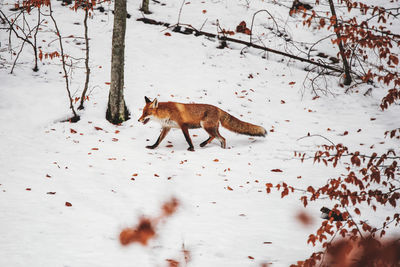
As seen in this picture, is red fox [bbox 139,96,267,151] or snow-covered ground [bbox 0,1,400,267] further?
red fox [bbox 139,96,267,151]

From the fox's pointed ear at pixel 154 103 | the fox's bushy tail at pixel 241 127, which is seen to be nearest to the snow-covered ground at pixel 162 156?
the fox's bushy tail at pixel 241 127

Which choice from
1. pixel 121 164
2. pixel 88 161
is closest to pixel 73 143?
pixel 88 161

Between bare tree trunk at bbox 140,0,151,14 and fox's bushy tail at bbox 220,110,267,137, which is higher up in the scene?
bare tree trunk at bbox 140,0,151,14

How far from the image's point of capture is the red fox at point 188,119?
7.27 m

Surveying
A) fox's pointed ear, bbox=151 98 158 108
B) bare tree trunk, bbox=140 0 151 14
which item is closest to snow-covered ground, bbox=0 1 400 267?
fox's pointed ear, bbox=151 98 158 108

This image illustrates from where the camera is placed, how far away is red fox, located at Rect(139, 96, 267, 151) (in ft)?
23.9

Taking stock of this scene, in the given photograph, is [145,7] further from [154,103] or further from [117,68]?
[154,103]

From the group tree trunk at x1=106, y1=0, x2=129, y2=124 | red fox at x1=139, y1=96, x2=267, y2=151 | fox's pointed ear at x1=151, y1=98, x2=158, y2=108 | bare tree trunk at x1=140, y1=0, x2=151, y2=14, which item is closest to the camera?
fox's pointed ear at x1=151, y1=98, x2=158, y2=108

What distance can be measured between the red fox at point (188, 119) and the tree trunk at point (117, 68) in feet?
3.42

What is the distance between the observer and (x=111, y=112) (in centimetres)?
798

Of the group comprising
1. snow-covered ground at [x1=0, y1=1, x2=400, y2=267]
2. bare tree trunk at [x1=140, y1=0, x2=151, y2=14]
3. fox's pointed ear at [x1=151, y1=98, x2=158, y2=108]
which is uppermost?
bare tree trunk at [x1=140, y1=0, x2=151, y2=14]

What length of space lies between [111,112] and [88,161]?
2.45 m

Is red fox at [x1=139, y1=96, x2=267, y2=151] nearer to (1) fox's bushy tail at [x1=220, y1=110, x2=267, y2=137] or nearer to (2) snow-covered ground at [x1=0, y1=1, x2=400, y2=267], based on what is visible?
(1) fox's bushy tail at [x1=220, y1=110, x2=267, y2=137]

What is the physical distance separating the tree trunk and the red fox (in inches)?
41.0
